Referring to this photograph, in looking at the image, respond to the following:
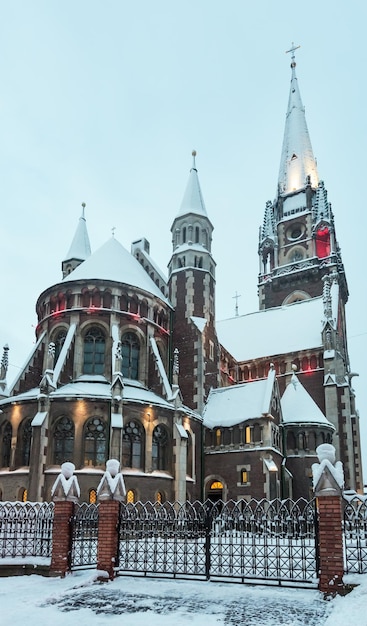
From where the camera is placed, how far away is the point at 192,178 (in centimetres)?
4753

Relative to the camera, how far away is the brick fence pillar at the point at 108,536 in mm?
15133

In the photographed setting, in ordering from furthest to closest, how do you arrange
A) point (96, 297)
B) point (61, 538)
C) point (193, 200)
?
point (193, 200), point (96, 297), point (61, 538)

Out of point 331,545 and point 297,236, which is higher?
point 297,236

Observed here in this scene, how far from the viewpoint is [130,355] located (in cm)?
3762

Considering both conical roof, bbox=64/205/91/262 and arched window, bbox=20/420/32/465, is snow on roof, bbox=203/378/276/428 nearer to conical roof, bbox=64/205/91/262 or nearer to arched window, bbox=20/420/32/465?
arched window, bbox=20/420/32/465

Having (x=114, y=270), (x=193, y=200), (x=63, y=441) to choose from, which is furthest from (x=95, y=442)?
(x=193, y=200)

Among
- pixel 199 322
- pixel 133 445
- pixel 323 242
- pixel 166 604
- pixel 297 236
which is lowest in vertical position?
pixel 166 604

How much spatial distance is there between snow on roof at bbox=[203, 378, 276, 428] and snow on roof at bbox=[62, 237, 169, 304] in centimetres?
837

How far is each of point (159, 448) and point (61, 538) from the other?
1783 centimetres

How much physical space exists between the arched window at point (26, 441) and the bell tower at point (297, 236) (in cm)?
3622

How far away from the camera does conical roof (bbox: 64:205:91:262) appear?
51281mm

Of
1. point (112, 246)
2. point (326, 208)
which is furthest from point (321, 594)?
point (326, 208)

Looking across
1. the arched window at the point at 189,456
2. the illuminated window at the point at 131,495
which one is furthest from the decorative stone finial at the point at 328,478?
the arched window at the point at 189,456

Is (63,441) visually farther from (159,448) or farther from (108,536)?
(108,536)
